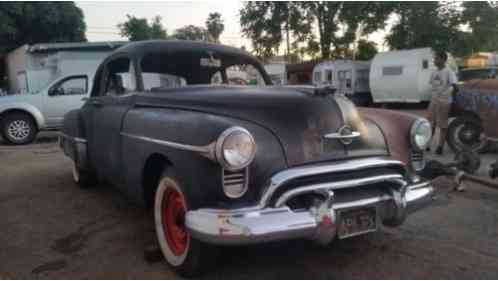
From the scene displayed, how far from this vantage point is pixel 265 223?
7.70 ft

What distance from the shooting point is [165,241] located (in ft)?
9.98

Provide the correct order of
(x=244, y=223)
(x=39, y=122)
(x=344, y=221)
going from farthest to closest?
(x=39, y=122) → (x=344, y=221) → (x=244, y=223)

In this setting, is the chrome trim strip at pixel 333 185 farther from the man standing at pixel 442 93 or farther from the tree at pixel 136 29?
the tree at pixel 136 29

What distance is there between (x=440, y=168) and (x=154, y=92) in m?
2.55

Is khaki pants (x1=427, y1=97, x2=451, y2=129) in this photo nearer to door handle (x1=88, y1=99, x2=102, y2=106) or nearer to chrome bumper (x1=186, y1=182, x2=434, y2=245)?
chrome bumper (x1=186, y1=182, x2=434, y2=245)

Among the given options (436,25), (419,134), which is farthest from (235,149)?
(436,25)

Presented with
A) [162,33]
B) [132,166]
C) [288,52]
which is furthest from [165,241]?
[162,33]

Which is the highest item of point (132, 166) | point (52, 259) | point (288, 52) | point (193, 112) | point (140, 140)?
point (288, 52)

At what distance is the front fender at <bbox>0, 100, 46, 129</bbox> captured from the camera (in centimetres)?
1014

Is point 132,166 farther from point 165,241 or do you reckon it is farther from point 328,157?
point 328,157

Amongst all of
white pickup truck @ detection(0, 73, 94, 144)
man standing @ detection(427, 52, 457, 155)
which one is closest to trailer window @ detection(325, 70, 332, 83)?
white pickup truck @ detection(0, 73, 94, 144)

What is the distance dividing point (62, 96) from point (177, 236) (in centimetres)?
852

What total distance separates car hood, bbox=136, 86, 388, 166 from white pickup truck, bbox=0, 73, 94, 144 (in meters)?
8.19

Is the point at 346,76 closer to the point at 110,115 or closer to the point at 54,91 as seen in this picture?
the point at 54,91
